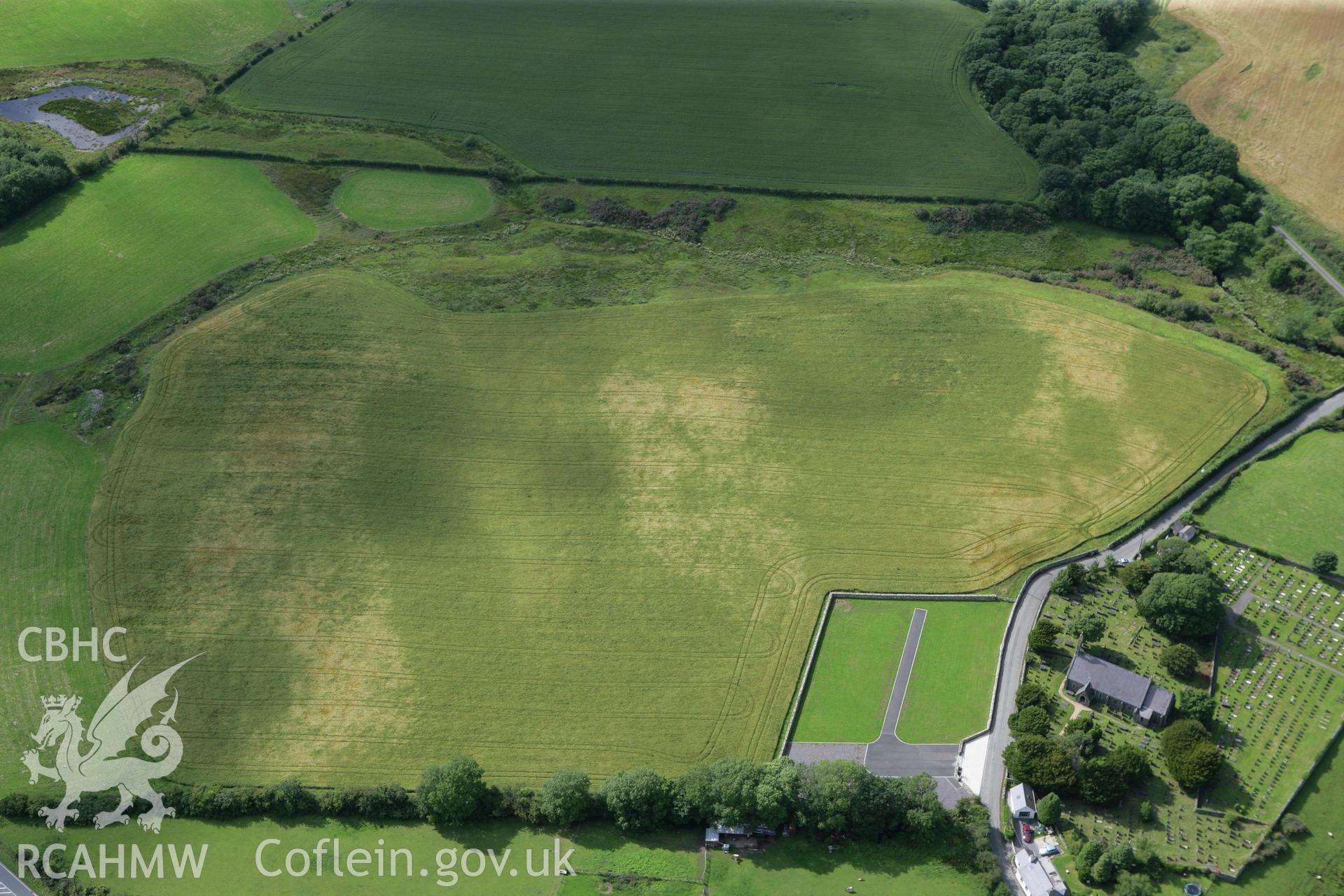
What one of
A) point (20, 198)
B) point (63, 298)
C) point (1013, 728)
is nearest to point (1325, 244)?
point (1013, 728)

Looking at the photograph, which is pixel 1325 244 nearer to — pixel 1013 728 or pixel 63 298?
pixel 1013 728

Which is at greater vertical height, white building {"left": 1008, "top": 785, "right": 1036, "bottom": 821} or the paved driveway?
white building {"left": 1008, "top": 785, "right": 1036, "bottom": 821}

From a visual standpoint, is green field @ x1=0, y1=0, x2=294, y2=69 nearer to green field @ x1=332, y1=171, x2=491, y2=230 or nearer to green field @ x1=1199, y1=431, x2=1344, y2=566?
green field @ x1=332, y1=171, x2=491, y2=230

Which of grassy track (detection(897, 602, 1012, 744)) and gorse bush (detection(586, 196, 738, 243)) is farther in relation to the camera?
gorse bush (detection(586, 196, 738, 243))

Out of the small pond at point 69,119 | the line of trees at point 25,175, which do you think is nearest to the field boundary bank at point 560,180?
the small pond at point 69,119

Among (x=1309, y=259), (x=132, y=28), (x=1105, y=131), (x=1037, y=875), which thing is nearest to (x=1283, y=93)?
(x=1105, y=131)

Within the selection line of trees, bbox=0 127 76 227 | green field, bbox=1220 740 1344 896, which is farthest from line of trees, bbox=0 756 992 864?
line of trees, bbox=0 127 76 227
